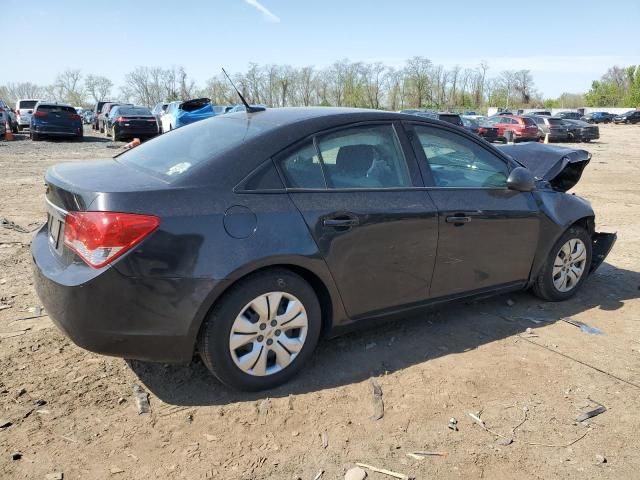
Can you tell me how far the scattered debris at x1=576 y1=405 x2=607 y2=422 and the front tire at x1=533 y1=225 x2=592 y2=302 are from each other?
5.17 feet

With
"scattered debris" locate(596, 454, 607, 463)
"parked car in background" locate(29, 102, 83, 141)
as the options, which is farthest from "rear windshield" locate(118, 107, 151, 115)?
"scattered debris" locate(596, 454, 607, 463)

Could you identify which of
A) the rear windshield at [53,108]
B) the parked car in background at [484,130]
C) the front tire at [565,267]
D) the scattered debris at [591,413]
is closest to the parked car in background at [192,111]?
the rear windshield at [53,108]

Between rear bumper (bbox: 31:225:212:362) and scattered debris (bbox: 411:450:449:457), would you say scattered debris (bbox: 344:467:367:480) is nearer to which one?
scattered debris (bbox: 411:450:449:457)

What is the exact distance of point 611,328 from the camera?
4.18 metres

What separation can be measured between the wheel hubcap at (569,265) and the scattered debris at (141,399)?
3.45 m

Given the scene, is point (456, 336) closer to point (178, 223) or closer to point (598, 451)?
point (598, 451)

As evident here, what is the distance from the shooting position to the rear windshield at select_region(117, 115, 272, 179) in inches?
120

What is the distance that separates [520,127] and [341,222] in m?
28.9

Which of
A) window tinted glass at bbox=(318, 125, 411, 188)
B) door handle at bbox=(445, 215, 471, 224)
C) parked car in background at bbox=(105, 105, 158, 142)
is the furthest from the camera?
parked car in background at bbox=(105, 105, 158, 142)

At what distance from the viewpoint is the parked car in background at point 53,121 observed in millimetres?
21922

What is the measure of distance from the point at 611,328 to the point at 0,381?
14.4ft

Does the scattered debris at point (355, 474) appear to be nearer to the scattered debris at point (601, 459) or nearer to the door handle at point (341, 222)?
the scattered debris at point (601, 459)

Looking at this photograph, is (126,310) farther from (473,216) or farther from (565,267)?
(565,267)

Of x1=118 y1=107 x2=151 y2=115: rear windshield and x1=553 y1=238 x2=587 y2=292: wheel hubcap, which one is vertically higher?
x1=118 y1=107 x2=151 y2=115: rear windshield
